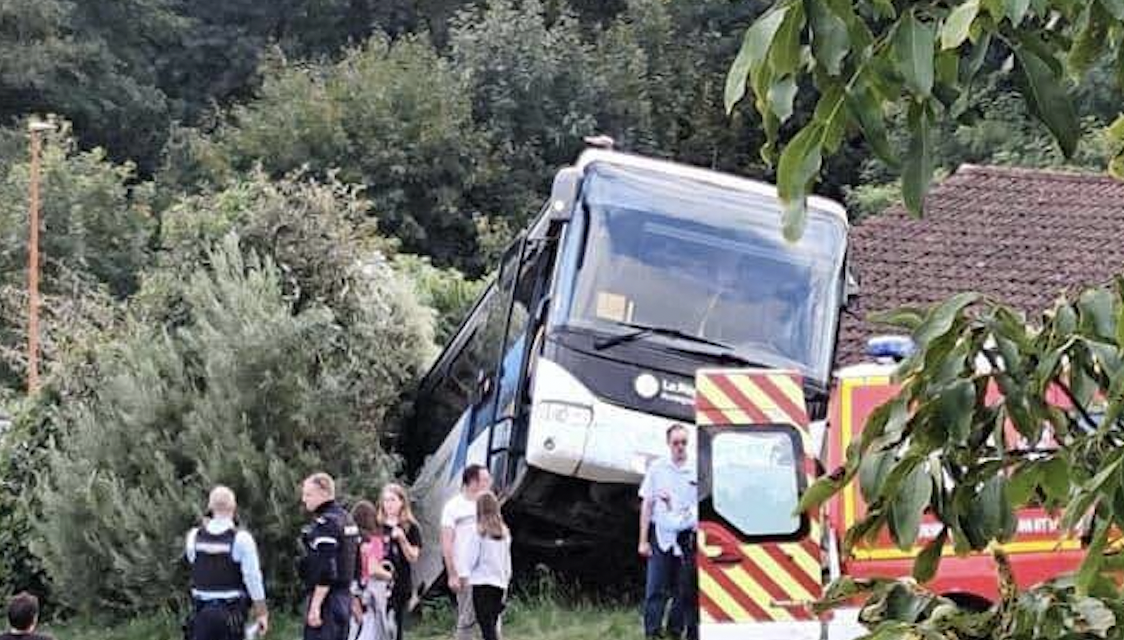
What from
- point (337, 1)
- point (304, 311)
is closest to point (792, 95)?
point (304, 311)

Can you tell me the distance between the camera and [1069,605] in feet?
9.57

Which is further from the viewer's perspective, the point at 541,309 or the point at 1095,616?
the point at 541,309

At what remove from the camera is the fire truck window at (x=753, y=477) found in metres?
13.3

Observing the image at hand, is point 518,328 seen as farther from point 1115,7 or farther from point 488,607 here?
point 1115,7

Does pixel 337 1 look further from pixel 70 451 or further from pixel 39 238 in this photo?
pixel 70 451

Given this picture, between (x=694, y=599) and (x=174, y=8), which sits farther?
(x=174, y=8)

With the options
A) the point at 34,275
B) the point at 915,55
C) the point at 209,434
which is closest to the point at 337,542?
the point at 209,434

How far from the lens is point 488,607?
14422 mm

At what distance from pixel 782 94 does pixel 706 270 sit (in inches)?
531

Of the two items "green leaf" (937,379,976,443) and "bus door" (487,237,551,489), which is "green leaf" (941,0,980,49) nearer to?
"green leaf" (937,379,976,443)

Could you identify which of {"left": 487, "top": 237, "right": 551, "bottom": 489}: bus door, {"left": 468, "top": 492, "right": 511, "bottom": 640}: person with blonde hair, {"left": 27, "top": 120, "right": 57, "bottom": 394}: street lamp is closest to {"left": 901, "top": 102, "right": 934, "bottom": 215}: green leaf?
{"left": 468, "top": 492, "right": 511, "bottom": 640}: person with blonde hair

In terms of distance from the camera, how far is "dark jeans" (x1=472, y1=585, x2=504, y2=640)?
1431 centimetres

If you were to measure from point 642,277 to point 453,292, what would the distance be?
10.5 metres

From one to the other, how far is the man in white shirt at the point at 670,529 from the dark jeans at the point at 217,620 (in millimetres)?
3327
